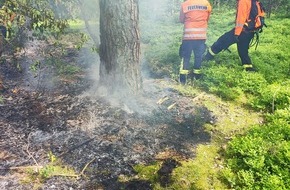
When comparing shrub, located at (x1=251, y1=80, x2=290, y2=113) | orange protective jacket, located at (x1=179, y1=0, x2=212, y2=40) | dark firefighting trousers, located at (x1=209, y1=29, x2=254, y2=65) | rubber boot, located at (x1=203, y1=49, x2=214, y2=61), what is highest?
orange protective jacket, located at (x1=179, y1=0, x2=212, y2=40)

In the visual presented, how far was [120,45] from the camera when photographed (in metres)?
5.26

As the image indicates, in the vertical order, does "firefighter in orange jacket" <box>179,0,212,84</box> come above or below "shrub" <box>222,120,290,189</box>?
above

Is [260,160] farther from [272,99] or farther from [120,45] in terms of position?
[120,45]

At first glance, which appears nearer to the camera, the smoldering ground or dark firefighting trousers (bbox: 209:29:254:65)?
the smoldering ground

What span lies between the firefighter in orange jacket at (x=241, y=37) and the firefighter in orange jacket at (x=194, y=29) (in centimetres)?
72

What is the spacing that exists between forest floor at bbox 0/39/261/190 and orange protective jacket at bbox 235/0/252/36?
1.98 metres

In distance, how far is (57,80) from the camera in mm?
6629

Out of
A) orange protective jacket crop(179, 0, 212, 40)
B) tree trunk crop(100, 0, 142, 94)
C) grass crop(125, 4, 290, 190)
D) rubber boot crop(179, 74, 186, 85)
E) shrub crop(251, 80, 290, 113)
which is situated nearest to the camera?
grass crop(125, 4, 290, 190)

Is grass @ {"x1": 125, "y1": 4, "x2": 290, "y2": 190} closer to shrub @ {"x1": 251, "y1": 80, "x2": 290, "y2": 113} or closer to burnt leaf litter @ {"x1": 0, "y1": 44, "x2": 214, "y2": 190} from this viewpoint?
shrub @ {"x1": 251, "y1": 80, "x2": 290, "y2": 113}

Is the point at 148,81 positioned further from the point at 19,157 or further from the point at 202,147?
the point at 19,157

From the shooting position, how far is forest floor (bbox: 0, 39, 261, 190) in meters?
3.62

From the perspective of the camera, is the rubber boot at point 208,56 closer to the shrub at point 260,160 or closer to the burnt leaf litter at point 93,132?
the burnt leaf litter at point 93,132

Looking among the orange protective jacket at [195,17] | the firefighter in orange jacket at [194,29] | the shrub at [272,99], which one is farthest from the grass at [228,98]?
the orange protective jacket at [195,17]

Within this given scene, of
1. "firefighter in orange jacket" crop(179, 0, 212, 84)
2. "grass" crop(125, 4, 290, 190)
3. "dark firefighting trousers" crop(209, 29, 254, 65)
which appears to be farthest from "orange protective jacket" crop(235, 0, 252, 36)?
"grass" crop(125, 4, 290, 190)
